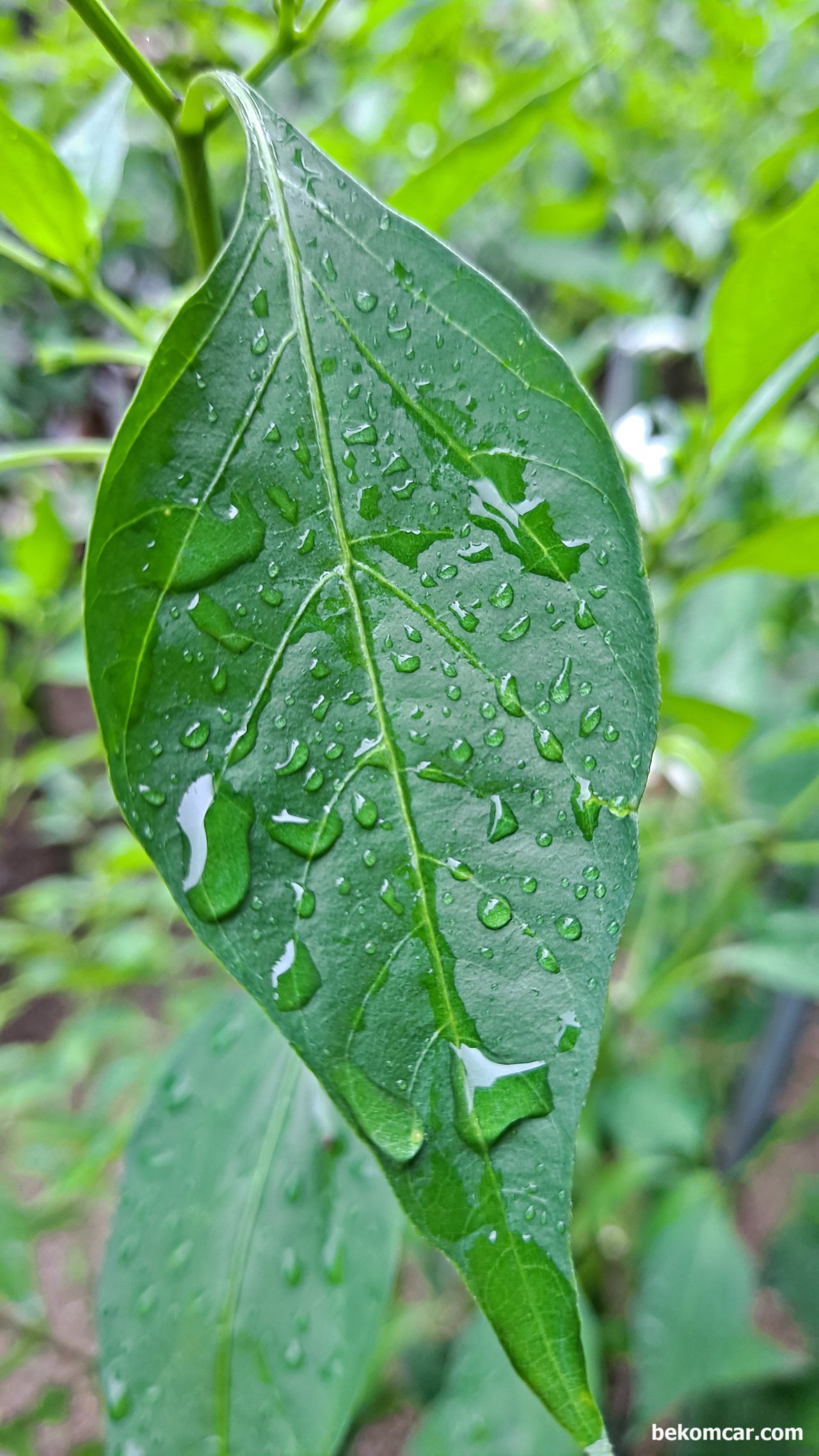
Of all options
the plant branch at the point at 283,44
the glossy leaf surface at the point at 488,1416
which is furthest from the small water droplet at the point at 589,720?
the glossy leaf surface at the point at 488,1416

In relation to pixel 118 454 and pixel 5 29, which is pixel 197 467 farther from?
pixel 5 29

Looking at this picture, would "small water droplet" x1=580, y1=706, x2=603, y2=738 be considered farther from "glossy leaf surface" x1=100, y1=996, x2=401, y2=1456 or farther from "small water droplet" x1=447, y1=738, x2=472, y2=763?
"glossy leaf surface" x1=100, y1=996, x2=401, y2=1456

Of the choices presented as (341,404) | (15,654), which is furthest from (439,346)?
(15,654)

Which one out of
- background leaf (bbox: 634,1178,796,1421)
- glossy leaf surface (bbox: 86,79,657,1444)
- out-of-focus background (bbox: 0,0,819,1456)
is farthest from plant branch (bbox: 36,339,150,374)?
A: background leaf (bbox: 634,1178,796,1421)

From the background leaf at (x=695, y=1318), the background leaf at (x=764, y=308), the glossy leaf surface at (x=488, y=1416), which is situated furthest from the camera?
the background leaf at (x=695, y=1318)

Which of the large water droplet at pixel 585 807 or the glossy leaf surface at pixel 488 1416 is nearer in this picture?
the large water droplet at pixel 585 807

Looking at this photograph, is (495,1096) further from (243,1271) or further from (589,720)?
(243,1271)

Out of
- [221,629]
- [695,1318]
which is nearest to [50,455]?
[221,629]

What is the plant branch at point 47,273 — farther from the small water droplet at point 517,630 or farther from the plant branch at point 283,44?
the small water droplet at point 517,630
